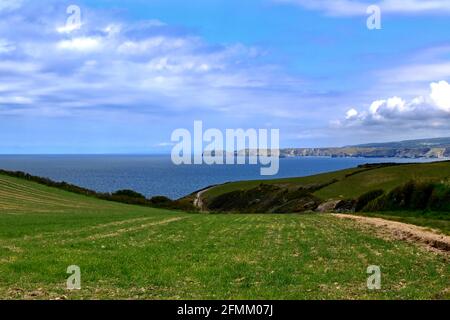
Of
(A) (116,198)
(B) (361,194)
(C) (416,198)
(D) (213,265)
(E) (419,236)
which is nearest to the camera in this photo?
(D) (213,265)

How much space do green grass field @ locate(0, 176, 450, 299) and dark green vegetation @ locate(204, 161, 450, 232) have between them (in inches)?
562

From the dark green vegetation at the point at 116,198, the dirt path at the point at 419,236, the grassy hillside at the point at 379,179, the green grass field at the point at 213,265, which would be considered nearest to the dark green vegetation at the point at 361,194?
the grassy hillside at the point at 379,179

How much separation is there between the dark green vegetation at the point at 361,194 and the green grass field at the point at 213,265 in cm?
1428

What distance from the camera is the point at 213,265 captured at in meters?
21.5

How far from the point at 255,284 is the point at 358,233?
21.7 m

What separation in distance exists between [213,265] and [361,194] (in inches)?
2828

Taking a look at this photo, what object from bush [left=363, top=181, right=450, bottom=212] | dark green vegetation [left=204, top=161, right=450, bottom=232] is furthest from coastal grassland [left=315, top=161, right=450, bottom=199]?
bush [left=363, top=181, right=450, bottom=212]

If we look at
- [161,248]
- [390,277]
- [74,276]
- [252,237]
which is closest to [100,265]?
[74,276]

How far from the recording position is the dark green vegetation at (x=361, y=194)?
2203 inches

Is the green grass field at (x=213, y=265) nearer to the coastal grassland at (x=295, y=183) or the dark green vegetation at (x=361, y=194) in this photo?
the dark green vegetation at (x=361, y=194)

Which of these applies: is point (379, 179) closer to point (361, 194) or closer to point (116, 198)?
point (361, 194)

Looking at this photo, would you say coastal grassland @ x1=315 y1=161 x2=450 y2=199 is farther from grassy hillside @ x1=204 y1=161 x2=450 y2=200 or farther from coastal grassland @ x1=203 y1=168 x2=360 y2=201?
coastal grassland @ x1=203 y1=168 x2=360 y2=201

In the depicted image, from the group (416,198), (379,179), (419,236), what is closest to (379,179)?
(379,179)

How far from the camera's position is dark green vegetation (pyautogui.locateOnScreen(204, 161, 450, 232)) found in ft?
184
